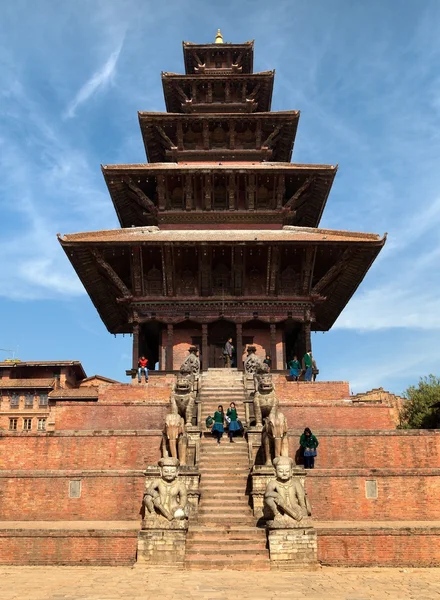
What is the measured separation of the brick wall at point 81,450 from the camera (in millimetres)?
15172

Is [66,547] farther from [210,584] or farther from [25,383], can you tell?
[25,383]

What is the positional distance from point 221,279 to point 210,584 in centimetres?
1739

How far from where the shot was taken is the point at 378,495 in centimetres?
1364

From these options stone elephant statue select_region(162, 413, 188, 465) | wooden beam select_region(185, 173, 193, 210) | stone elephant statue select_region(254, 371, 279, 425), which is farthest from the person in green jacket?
wooden beam select_region(185, 173, 193, 210)

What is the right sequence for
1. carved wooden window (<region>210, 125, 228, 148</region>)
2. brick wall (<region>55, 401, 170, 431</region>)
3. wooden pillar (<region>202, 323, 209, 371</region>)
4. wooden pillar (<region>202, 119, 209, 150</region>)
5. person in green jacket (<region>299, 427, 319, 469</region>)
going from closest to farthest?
1. person in green jacket (<region>299, 427, 319, 469</region>)
2. brick wall (<region>55, 401, 170, 431</region>)
3. wooden pillar (<region>202, 323, 209, 371</region>)
4. wooden pillar (<region>202, 119, 209, 150</region>)
5. carved wooden window (<region>210, 125, 228, 148</region>)

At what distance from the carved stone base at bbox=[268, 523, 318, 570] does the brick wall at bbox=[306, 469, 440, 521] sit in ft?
8.05

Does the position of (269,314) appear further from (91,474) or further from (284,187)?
(91,474)

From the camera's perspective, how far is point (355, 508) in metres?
13.5

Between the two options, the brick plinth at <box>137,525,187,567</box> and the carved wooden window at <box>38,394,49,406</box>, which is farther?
the carved wooden window at <box>38,394,49,406</box>

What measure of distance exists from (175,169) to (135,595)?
20551 mm

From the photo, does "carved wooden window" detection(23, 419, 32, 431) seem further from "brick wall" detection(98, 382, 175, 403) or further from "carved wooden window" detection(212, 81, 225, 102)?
"brick wall" detection(98, 382, 175, 403)

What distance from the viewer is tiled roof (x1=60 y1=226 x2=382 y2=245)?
77.0ft

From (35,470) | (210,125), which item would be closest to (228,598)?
(35,470)

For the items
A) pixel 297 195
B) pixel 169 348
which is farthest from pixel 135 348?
pixel 297 195
